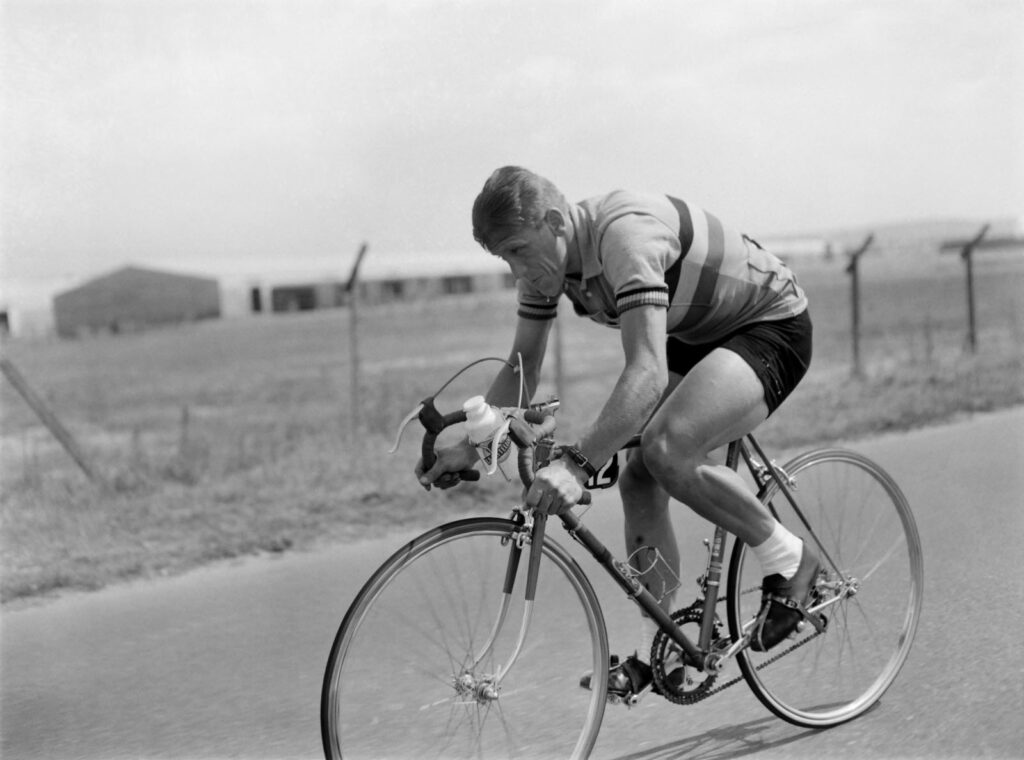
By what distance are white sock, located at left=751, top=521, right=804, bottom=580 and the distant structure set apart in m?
27.6

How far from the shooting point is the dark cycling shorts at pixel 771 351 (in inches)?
156

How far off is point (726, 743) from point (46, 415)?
18.6 ft

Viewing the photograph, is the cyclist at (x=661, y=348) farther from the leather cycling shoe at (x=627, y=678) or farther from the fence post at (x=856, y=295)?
the fence post at (x=856, y=295)

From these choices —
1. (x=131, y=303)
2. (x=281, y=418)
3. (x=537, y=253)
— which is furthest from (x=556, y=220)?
(x=131, y=303)

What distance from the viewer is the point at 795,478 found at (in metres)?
4.33

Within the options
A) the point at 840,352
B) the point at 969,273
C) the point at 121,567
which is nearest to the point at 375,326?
the point at 840,352

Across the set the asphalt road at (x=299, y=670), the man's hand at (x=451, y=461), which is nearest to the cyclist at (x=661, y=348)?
the man's hand at (x=451, y=461)

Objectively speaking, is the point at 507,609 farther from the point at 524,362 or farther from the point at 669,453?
the point at 524,362

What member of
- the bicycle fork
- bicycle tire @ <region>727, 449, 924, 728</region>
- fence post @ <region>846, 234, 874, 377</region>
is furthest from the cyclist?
fence post @ <region>846, 234, 874, 377</region>

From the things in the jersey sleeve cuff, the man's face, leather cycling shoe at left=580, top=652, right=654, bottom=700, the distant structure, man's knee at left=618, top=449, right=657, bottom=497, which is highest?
the man's face

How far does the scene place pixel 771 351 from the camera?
4012 mm

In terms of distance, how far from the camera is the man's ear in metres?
3.56

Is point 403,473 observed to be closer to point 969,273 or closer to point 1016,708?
point 1016,708

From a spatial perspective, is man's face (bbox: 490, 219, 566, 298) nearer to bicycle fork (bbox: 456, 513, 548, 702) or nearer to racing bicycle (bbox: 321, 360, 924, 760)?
racing bicycle (bbox: 321, 360, 924, 760)
